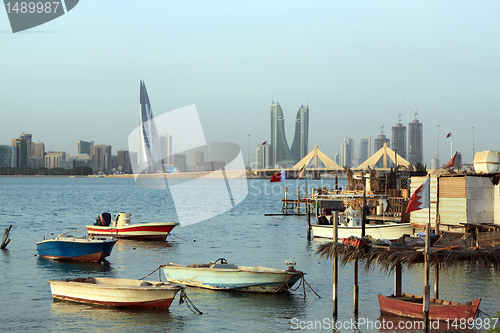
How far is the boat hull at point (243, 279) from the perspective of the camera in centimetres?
2433

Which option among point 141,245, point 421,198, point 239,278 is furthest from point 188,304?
point 141,245

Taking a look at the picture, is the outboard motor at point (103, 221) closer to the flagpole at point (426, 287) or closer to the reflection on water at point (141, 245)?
the reflection on water at point (141, 245)

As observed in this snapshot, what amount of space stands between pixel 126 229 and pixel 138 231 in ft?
3.35

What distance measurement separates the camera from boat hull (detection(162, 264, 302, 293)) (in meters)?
24.3

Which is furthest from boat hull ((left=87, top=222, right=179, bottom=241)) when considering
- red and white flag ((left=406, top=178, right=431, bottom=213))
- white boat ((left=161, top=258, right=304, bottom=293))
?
red and white flag ((left=406, top=178, right=431, bottom=213))

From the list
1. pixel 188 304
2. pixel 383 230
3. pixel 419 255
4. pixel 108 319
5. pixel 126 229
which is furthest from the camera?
pixel 126 229

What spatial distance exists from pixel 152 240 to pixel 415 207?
96.1 ft

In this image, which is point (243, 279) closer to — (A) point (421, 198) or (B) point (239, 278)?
(B) point (239, 278)

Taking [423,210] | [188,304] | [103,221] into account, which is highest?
[423,210]

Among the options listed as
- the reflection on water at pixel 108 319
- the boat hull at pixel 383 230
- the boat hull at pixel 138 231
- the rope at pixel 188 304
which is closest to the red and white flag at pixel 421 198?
the rope at pixel 188 304

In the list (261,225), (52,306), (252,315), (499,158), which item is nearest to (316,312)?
(252,315)

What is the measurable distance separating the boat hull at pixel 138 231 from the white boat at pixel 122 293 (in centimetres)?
2109

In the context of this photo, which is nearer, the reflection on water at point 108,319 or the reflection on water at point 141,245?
the reflection on water at point 108,319

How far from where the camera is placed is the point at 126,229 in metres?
44.5
